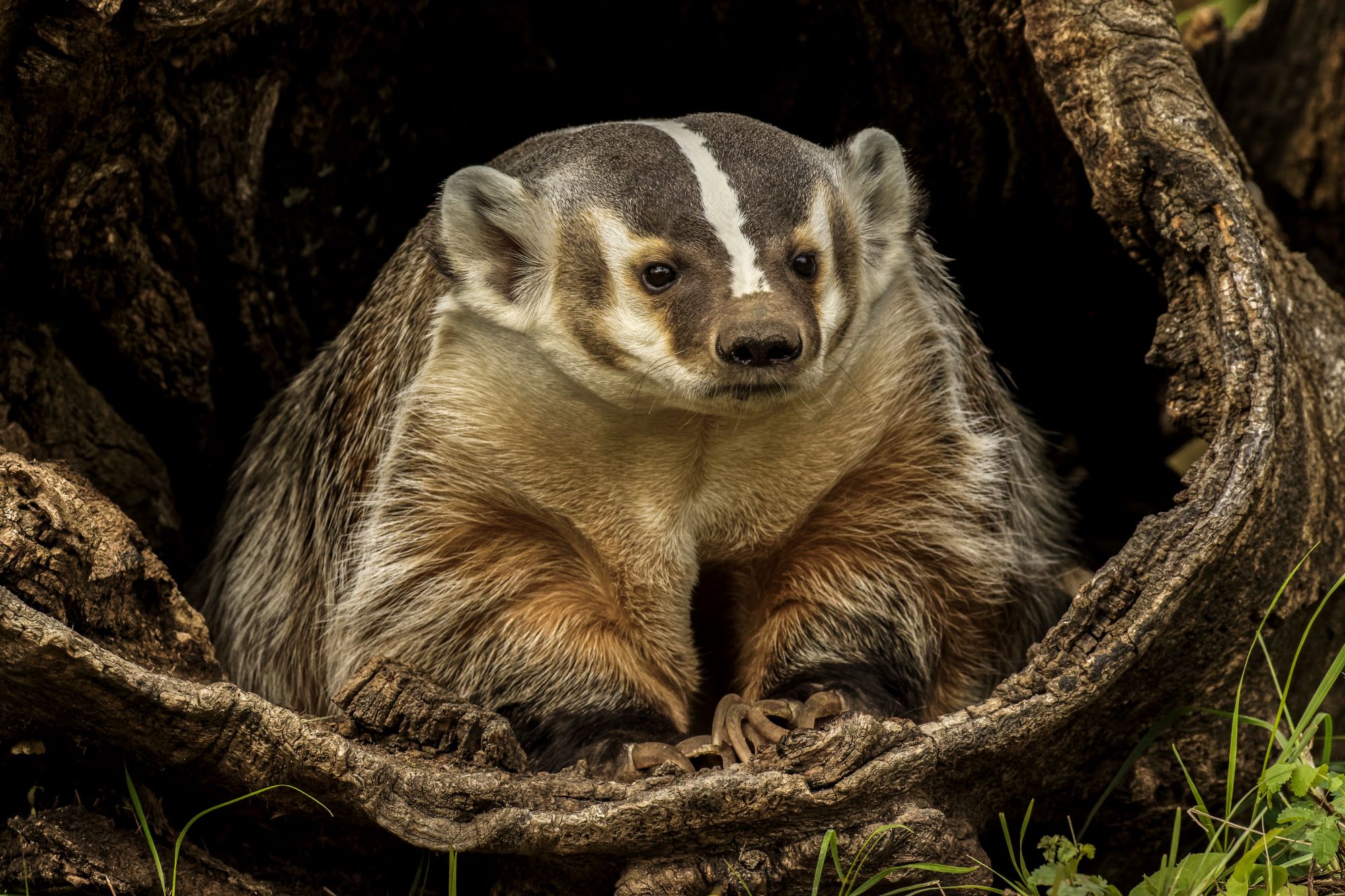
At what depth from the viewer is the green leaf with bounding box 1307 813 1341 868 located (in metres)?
2.54

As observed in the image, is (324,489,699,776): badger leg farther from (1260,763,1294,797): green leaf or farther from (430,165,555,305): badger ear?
(1260,763,1294,797): green leaf

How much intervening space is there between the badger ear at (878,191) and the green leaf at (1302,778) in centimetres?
149

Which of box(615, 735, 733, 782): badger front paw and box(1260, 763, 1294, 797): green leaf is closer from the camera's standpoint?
box(1260, 763, 1294, 797): green leaf

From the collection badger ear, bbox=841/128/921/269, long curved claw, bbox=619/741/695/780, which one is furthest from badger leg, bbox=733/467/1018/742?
badger ear, bbox=841/128/921/269

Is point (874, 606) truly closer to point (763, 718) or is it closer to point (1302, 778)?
point (763, 718)

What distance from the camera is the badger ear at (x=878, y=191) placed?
352 cm

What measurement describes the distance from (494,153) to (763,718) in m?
2.53

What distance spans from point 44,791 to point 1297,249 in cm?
457

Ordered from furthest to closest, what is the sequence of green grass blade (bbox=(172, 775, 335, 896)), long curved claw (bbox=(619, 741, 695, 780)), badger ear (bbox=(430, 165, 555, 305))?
badger ear (bbox=(430, 165, 555, 305)) → long curved claw (bbox=(619, 741, 695, 780)) → green grass blade (bbox=(172, 775, 335, 896))

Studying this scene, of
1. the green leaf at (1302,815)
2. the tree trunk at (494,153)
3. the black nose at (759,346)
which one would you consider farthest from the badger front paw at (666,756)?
the green leaf at (1302,815)

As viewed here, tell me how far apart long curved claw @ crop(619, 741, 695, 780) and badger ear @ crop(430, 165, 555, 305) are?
3.40 ft

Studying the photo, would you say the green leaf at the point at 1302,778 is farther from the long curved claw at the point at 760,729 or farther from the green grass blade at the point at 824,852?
the long curved claw at the point at 760,729

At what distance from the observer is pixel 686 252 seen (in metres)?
3.05

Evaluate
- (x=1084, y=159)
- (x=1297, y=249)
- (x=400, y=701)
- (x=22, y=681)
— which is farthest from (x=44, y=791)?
(x=1297, y=249)
